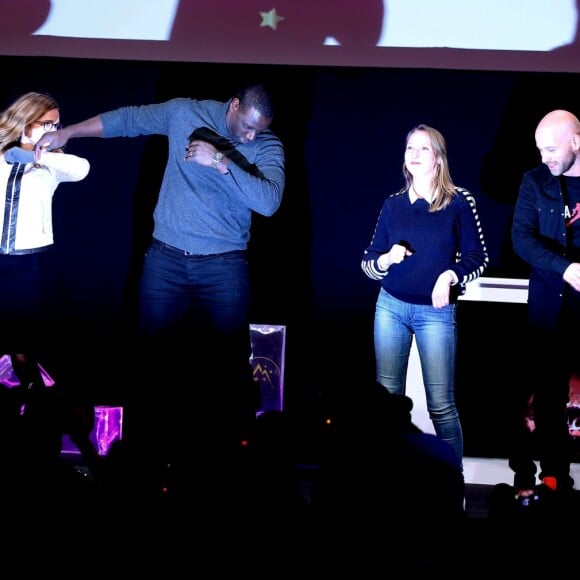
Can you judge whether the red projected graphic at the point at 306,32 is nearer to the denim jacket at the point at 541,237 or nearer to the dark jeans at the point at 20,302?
the denim jacket at the point at 541,237

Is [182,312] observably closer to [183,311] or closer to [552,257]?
[183,311]

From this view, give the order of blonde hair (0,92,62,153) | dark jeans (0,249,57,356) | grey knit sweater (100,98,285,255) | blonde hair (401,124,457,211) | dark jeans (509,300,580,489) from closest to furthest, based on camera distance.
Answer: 1. dark jeans (509,300,580,489)
2. blonde hair (401,124,457,211)
3. grey knit sweater (100,98,285,255)
4. dark jeans (0,249,57,356)
5. blonde hair (0,92,62,153)

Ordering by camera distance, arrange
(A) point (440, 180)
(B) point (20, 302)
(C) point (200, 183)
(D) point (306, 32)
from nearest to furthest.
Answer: (A) point (440, 180) → (C) point (200, 183) → (B) point (20, 302) → (D) point (306, 32)

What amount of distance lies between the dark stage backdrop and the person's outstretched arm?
1.82 ft

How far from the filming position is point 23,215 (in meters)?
3.30

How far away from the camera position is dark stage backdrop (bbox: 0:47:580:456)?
3607 millimetres

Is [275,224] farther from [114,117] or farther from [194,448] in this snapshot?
[194,448]

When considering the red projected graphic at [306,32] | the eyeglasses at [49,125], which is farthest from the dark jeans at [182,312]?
the red projected graphic at [306,32]

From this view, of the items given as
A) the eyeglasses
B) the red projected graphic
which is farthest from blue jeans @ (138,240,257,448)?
the red projected graphic

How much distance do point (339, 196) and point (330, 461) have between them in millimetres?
2021

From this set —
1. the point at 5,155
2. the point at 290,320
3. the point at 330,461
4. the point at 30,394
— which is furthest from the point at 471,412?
the point at 5,155

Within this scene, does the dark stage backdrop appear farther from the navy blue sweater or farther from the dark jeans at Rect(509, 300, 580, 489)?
the navy blue sweater

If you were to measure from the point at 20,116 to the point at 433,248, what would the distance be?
7.09 feet

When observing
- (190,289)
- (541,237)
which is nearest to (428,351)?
(541,237)
